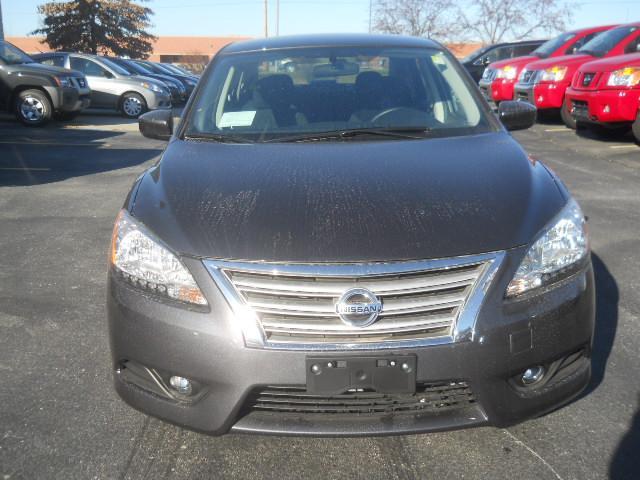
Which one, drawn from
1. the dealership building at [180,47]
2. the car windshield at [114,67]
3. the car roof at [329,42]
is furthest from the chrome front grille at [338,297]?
the dealership building at [180,47]

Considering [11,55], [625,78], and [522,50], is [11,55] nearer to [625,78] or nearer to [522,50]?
[625,78]

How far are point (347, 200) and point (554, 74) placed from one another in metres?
10.9

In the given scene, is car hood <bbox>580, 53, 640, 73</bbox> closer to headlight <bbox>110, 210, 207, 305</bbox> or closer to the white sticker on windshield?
the white sticker on windshield

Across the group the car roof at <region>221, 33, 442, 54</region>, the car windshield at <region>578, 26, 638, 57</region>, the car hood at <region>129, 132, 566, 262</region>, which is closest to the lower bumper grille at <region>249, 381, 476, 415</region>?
the car hood at <region>129, 132, 566, 262</region>

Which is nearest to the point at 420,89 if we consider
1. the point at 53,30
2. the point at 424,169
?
the point at 424,169

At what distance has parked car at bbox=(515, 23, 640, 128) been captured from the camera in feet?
36.9

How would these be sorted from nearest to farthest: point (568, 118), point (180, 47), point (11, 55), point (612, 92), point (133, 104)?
point (612, 92) < point (568, 118) < point (11, 55) < point (133, 104) < point (180, 47)

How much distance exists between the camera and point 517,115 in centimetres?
387

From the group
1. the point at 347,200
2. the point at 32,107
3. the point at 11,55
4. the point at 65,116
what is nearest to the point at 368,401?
the point at 347,200

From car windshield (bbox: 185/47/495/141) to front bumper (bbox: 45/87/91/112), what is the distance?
10446 millimetres

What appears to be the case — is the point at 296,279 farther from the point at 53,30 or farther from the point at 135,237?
the point at 53,30

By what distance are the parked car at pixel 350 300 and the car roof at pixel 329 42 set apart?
1507mm

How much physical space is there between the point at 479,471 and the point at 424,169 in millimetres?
1193

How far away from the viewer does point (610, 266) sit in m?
4.48
